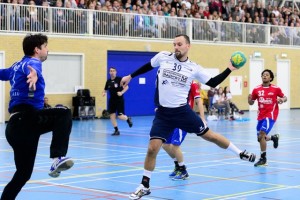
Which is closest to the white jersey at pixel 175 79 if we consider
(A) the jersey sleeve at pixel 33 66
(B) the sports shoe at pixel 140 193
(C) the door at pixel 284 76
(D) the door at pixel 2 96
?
(B) the sports shoe at pixel 140 193

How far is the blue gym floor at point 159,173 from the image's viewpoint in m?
10.4

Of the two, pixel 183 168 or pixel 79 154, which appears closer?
pixel 183 168

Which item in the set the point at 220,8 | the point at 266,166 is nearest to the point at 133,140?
the point at 266,166

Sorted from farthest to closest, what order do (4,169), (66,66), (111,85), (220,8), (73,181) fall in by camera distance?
(220,8)
(66,66)
(111,85)
(4,169)
(73,181)

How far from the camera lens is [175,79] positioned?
397 inches

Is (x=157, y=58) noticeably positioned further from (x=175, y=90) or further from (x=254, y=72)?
(x=254, y=72)

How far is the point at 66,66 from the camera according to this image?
29.8m

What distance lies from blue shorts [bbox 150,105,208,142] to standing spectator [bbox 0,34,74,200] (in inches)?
96.4

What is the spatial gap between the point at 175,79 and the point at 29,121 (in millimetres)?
3122

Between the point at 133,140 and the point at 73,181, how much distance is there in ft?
27.5

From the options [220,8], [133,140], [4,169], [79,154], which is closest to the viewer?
[4,169]

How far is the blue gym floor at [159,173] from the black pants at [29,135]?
7.77ft

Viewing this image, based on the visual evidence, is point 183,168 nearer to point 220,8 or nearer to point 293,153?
point 293,153

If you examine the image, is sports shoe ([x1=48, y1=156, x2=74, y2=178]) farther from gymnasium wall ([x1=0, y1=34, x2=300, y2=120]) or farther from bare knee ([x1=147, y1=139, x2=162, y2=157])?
gymnasium wall ([x1=0, y1=34, x2=300, y2=120])
